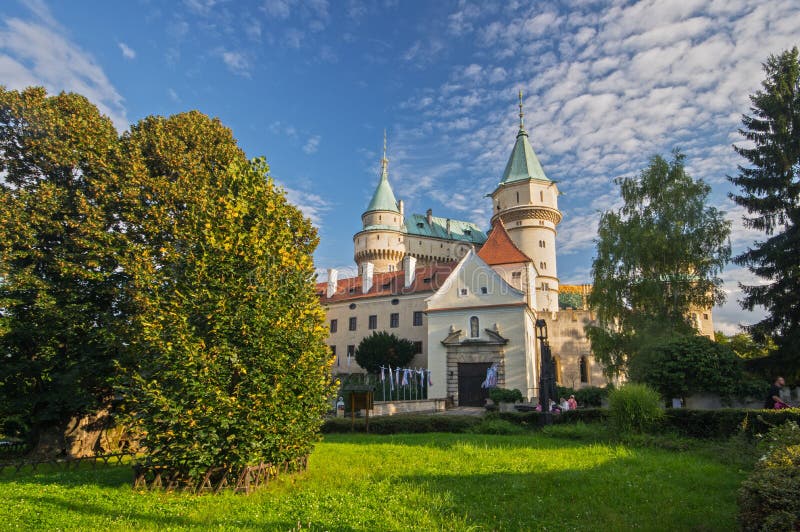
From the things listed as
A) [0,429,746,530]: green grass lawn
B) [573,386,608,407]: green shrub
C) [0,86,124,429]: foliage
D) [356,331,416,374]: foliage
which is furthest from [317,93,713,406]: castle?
[0,86,124,429]: foliage

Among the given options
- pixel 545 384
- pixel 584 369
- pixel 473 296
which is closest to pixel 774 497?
pixel 545 384

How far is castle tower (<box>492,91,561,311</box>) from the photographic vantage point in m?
45.8

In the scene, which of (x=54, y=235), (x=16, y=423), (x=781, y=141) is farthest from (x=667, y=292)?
(x=16, y=423)

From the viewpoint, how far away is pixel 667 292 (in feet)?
82.0

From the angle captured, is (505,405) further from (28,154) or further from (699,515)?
(28,154)

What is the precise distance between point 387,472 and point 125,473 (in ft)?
21.2

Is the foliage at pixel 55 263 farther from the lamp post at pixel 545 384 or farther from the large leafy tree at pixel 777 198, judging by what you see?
the large leafy tree at pixel 777 198

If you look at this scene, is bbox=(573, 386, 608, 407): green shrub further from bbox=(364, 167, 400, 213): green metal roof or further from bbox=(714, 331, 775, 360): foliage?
bbox=(364, 167, 400, 213): green metal roof

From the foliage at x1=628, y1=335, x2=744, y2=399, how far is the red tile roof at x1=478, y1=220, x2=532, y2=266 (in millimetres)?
17534

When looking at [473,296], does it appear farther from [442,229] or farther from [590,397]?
[442,229]

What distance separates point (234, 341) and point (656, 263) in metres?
24.4

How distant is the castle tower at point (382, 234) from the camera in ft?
187

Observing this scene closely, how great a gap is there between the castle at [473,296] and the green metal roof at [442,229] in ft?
0.80

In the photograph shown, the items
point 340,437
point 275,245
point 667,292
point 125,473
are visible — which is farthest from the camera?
point 667,292
